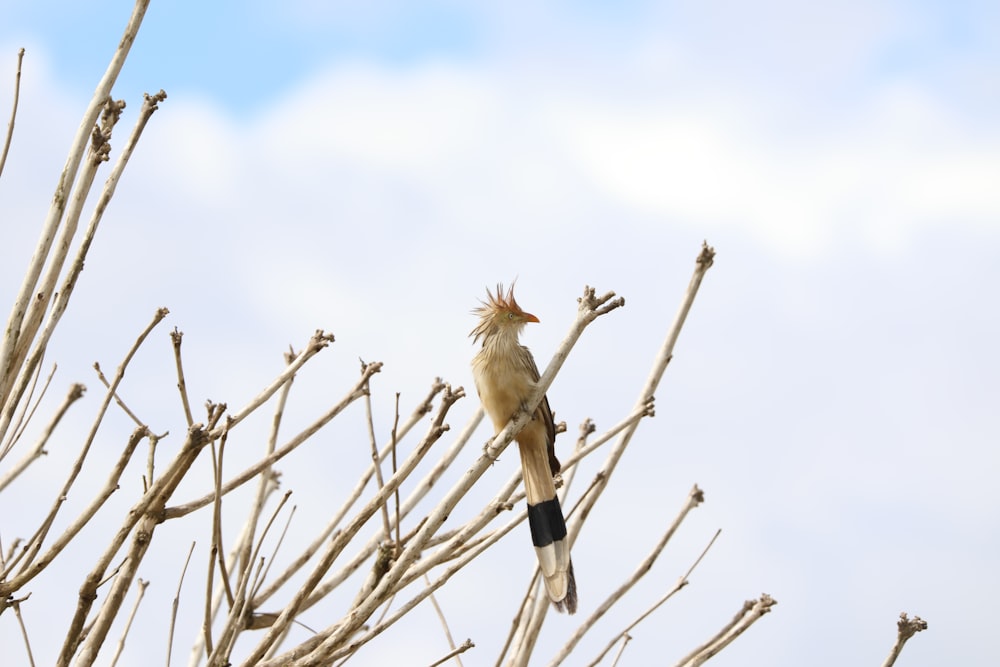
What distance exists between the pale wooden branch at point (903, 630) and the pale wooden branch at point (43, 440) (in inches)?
110

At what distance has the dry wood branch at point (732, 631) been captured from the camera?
3268mm

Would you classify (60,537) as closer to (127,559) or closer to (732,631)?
(127,559)

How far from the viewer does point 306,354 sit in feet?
9.73

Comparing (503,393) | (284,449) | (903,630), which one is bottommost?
(903,630)

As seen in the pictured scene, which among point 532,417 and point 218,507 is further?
point 532,417

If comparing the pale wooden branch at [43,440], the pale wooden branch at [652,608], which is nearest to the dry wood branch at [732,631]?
the pale wooden branch at [652,608]

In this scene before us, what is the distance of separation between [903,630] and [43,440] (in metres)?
2.87

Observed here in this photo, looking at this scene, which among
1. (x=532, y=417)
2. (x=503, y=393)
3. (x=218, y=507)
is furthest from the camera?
(x=503, y=393)

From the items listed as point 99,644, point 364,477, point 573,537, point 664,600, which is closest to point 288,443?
point 364,477

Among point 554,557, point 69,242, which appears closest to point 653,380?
point 554,557

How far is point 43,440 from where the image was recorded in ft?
10.6

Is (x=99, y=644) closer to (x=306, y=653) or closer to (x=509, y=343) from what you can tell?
(x=306, y=653)

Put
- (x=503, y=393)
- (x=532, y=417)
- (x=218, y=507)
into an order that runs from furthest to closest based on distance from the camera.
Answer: (x=503, y=393) < (x=532, y=417) < (x=218, y=507)

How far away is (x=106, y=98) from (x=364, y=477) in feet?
4.42
